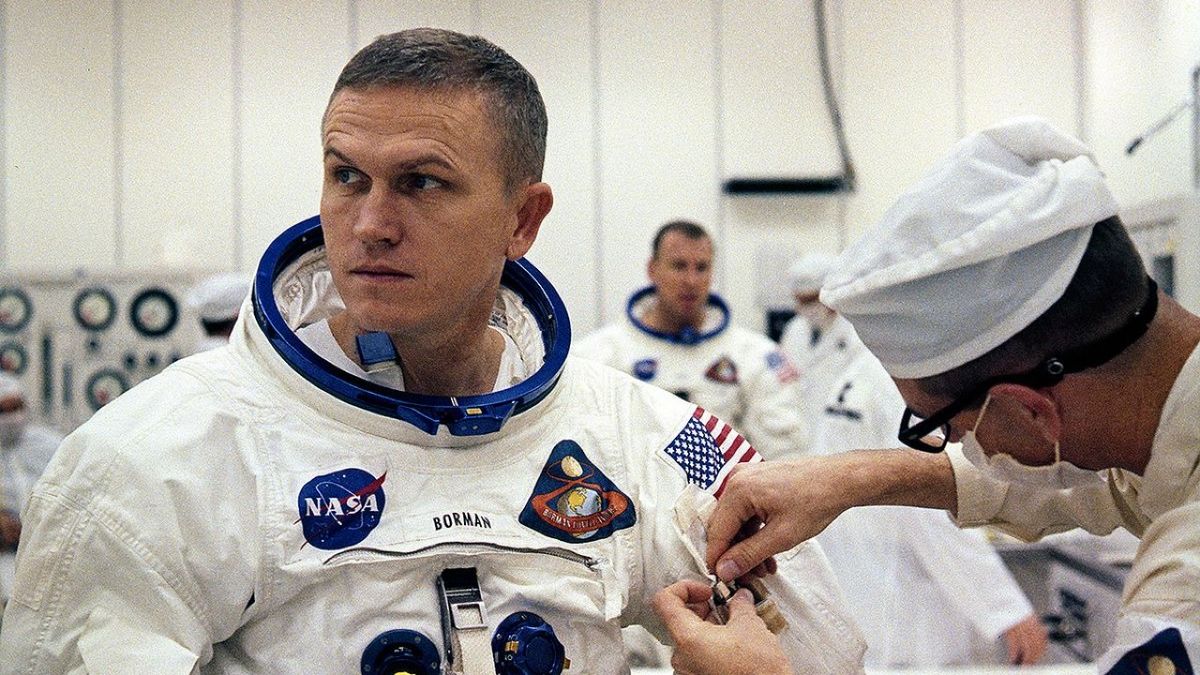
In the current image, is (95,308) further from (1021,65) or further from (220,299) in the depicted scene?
(1021,65)

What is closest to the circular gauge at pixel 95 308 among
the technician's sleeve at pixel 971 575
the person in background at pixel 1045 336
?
the technician's sleeve at pixel 971 575

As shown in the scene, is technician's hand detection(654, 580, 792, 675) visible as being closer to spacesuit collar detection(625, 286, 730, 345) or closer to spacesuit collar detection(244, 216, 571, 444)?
Result: spacesuit collar detection(244, 216, 571, 444)

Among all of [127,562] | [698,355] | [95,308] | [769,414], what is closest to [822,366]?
[769,414]

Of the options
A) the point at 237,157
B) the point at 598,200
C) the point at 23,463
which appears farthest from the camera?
the point at 598,200

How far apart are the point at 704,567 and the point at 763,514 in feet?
0.35

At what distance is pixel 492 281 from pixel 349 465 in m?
0.34

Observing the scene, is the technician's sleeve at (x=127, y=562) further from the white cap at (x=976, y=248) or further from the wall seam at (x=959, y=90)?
the wall seam at (x=959, y=90)

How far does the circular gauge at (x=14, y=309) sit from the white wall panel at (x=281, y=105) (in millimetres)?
916

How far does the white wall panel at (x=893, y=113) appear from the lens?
199 inches

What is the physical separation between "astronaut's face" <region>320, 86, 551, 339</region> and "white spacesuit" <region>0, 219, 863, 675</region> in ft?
0.36

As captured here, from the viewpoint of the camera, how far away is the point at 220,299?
13.4 feet

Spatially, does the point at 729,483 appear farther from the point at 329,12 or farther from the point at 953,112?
the point at 953,112

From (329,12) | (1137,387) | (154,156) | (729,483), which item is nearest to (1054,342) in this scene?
(1137,387)

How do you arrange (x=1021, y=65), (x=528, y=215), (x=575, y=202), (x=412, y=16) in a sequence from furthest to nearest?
(x=575, y=202) < (x=1021, y=65) < (x=412, y=16) < (x=528, y=215)
